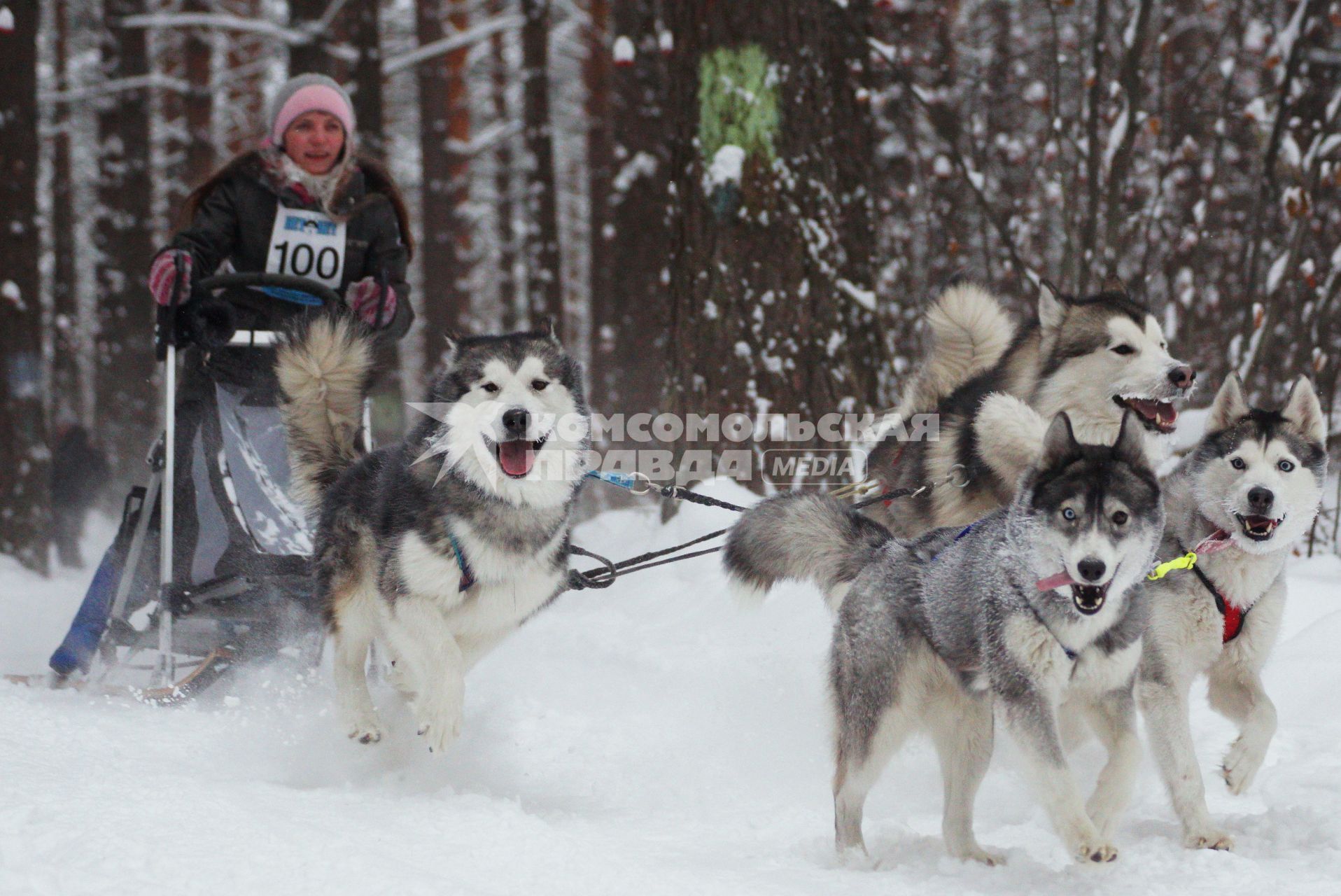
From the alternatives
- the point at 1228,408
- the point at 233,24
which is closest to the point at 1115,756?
the point at 1228,408

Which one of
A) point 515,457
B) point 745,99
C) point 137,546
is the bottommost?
point 137,546

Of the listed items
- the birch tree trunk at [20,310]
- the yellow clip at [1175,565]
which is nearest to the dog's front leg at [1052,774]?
the yellow clip at [1175,565]

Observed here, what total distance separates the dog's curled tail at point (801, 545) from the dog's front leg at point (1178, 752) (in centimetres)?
78

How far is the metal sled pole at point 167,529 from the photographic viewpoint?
3.87 m

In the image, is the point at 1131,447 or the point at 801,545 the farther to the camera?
the point at 801,545

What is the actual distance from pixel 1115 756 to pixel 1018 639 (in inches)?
14.9

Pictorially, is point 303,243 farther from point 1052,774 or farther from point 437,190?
point 437,190

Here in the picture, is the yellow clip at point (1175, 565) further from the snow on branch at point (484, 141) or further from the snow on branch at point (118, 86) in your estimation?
the snow on branch at point (484, 141)

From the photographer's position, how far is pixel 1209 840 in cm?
267

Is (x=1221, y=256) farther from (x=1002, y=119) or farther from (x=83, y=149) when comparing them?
(x=83, y=149)

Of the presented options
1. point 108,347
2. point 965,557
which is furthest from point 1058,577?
point 108,347

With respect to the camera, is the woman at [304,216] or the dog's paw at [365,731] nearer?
the dog's paw at [365,731]

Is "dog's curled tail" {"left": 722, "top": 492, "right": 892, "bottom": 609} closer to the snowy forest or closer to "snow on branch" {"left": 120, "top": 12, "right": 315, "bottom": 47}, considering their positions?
the snowy forest

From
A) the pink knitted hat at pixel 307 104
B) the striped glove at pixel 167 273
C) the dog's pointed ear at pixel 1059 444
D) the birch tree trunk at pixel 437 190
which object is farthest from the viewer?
the birch tree trunk at pixel 437 190
